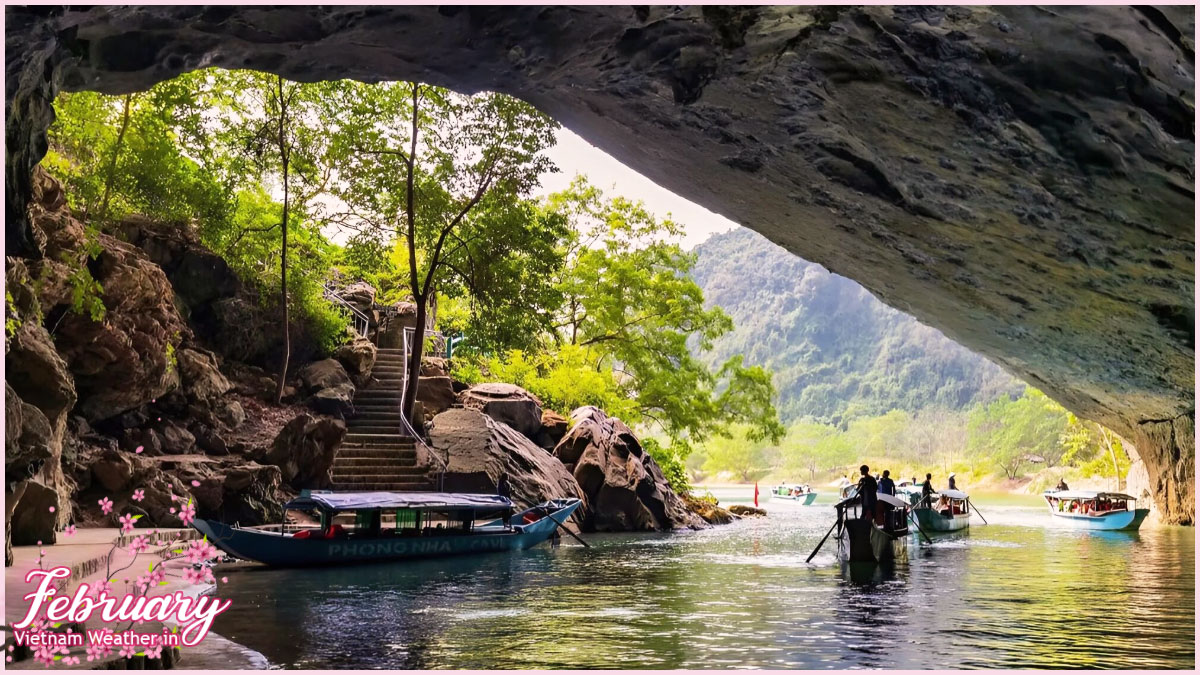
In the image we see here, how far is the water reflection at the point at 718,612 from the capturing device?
9695 millimetres

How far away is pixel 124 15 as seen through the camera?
29.4 ft

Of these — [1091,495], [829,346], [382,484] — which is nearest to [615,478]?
[382,484]

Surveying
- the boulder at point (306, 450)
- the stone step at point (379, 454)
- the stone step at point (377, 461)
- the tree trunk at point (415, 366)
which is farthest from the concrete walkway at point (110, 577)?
the tree trunk at point (415, 366)

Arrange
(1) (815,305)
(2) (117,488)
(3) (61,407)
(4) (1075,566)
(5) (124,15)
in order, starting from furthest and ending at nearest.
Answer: (1) (815,305) < (4) (1075,566) < (2) (117,488) < (3) (61,407) < (5) (124,15)

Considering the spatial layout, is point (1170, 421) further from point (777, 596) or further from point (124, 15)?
point (124, 15)

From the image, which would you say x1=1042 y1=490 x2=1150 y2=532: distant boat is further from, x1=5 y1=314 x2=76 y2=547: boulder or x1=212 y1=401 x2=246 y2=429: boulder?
x1=5 y1=314 x2=76 y2=547: boulder

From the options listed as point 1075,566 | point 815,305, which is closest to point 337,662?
point 1075,566

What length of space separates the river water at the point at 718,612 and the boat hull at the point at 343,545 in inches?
14.1

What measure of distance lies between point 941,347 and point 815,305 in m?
27.5

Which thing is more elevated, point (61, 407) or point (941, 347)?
point (941, 347)

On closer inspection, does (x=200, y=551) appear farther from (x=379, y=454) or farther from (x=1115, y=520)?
(x=1115, y=520)

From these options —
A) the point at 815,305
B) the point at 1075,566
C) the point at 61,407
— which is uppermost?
the point at 815,305

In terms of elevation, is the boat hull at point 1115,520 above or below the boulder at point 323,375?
below

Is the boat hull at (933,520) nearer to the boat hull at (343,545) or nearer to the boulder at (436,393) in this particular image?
the boat hull at (343,545)
